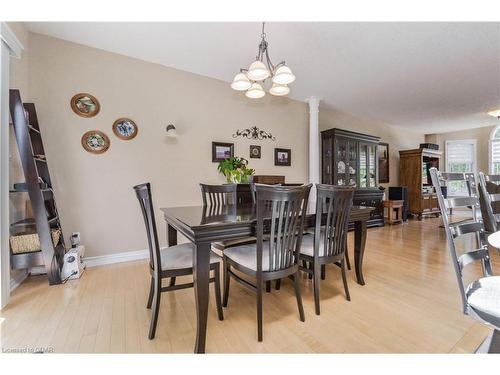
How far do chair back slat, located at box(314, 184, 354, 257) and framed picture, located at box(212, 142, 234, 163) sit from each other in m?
2.09

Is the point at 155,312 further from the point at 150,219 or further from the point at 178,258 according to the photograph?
the point at 150,219

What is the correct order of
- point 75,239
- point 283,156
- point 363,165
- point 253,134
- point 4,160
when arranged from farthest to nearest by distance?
point 363,165
point 283,156
point 253,134
point 75,239
point 4,160

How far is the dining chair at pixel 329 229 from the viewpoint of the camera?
70.2 inches

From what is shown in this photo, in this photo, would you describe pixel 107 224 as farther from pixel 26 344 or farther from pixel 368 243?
pixel 368 243

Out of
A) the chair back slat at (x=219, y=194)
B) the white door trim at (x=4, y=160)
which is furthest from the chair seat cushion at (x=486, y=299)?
the white door trim at (x=4, y=160)

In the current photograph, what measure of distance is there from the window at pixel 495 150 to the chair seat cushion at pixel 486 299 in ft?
24.4

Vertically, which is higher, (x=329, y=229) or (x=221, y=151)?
(x=221, y=151)

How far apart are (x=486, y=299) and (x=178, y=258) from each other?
165 cm

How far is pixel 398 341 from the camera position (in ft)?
4.77

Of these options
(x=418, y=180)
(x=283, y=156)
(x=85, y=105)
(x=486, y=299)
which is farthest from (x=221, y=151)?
(x=418, y=180)

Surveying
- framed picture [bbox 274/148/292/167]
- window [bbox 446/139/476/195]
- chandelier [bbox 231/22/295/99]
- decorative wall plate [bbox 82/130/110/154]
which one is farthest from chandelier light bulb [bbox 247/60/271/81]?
window [bbox 446/139/476/195]

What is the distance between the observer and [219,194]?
8.93 ft
